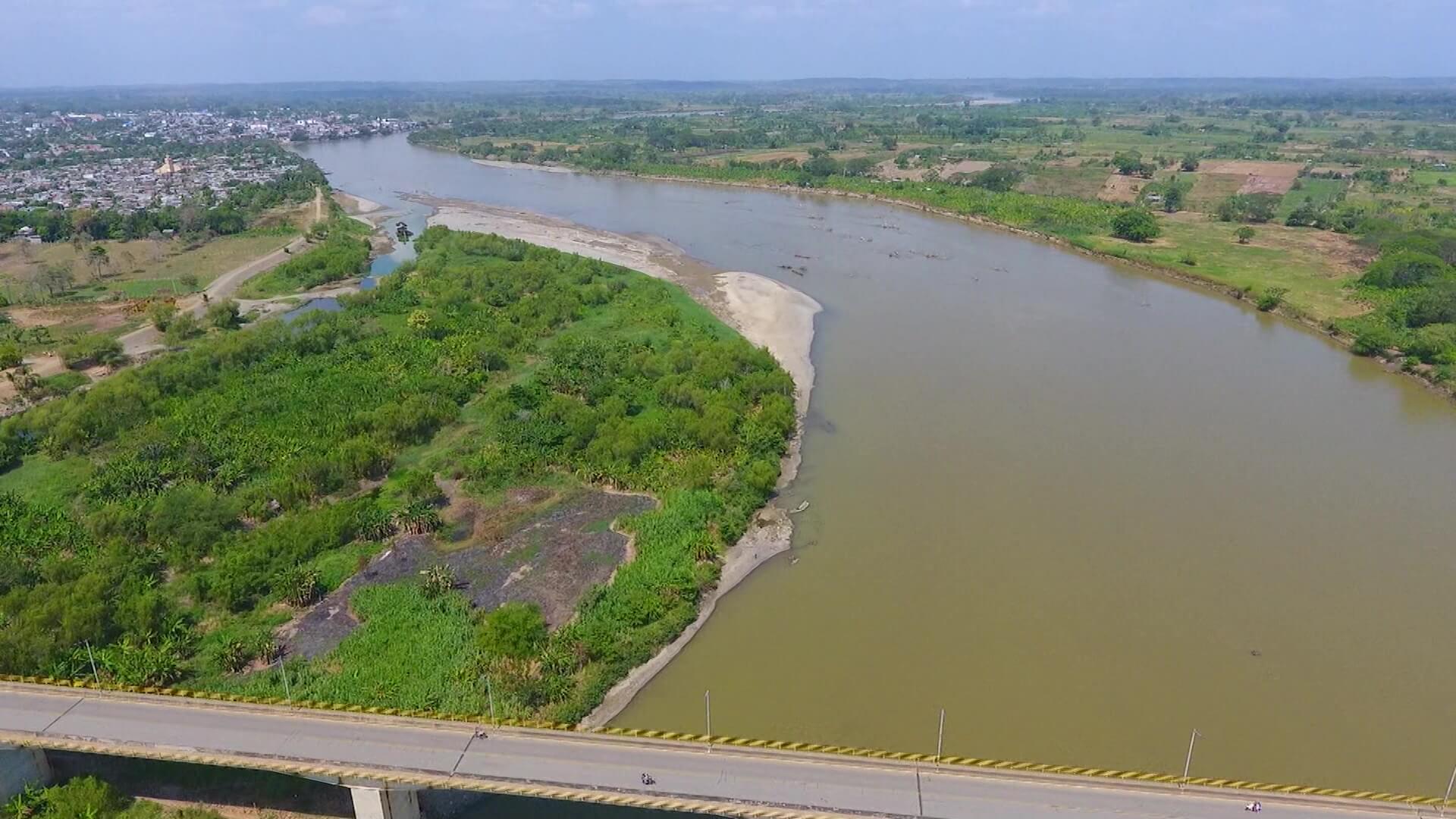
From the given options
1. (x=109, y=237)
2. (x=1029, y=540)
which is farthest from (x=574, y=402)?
(x=109, y=237)

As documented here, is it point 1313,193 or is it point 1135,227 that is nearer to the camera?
point 1135,227

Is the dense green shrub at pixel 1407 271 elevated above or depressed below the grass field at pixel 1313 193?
below

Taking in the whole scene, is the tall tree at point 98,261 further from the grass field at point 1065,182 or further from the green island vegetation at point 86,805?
the grass field at point 1065,182

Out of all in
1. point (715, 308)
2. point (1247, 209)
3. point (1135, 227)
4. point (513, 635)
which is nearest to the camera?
point (513, 635)

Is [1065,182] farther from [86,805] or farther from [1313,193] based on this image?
[86,805]

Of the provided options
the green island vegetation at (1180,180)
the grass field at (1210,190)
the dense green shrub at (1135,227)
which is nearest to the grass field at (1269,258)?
the green island vegetation at (1180,180)

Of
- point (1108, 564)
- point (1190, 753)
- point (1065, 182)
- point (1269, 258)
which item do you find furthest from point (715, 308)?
point (1065, 182)

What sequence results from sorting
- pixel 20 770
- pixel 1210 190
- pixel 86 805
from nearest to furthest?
1. pixel 86 805
2. pixel 20 770
3. pixel 1210 190
